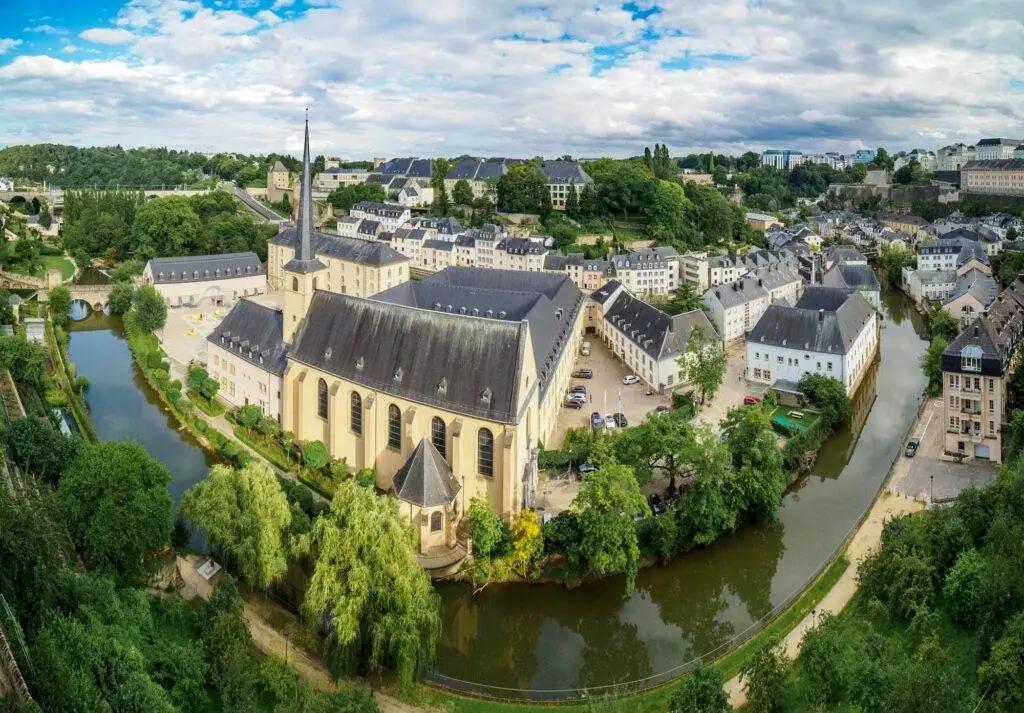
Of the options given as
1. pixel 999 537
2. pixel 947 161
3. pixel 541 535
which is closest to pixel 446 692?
pixel 541 535

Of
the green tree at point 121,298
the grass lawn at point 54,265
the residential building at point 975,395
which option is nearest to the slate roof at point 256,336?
the green tree at point 121,298

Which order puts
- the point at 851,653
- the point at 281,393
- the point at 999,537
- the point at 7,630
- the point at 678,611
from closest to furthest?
the point at 7,630 → the point at 851,653 → the point at 999,537 → the point at 678,611 → the point at 281,393

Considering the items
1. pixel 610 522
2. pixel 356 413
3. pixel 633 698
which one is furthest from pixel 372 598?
pixel 356 413

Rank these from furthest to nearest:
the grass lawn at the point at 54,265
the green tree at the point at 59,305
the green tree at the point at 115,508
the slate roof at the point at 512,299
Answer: the grass lawn at the point at 54,265
the green tree at the point at 59,305
the slate roof at the point at 512,299
the green tree at the point at 115,508

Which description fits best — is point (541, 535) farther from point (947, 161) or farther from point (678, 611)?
point (947, 161)

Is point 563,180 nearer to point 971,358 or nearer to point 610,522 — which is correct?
point 971,358

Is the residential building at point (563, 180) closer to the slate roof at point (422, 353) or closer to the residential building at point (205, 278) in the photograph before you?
the residential building at point (205, 278)
